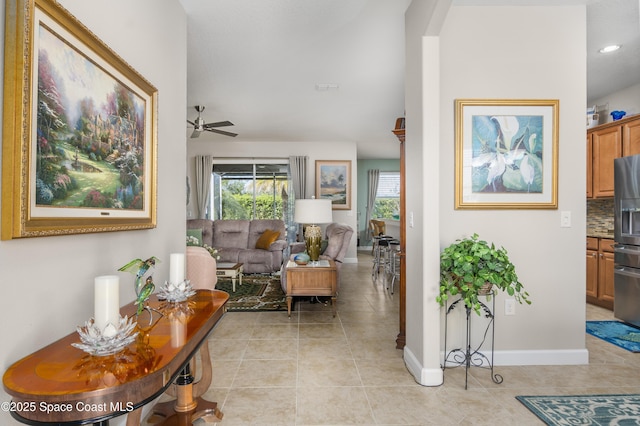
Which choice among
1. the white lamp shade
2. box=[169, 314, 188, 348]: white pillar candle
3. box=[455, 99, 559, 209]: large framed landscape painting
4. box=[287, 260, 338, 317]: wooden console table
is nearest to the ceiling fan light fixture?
the white lamp shade

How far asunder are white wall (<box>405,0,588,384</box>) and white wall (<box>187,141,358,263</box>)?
5.35 m

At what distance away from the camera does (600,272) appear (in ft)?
13.8

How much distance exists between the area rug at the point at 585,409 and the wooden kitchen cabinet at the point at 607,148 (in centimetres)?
288

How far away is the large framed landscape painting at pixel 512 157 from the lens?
8.80ft

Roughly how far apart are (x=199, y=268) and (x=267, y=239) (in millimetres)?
3709

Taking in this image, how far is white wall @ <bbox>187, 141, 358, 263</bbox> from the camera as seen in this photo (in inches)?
311

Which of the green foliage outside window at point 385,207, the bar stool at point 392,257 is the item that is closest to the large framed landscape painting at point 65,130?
the bar stool at point 392,257

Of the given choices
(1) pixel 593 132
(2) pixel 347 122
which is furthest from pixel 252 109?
(1) pixel 593 132

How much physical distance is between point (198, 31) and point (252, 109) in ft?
7.90

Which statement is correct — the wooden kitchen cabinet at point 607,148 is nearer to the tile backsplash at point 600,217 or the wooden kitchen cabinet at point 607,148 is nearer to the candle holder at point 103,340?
the tile backsplash at point 600,217

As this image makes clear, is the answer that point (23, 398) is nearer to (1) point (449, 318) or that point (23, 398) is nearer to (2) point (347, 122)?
(1) point (449, 318)

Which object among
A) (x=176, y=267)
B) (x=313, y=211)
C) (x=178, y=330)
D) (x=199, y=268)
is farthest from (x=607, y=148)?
(x=178, y=330)

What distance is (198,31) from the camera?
3.03m

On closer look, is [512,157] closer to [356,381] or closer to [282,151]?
[356,381]
